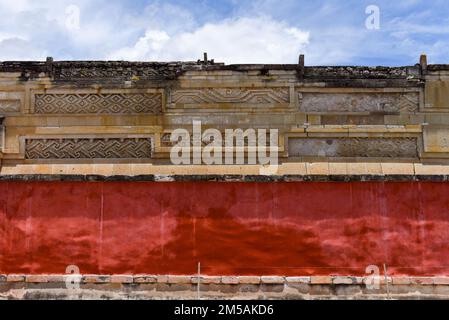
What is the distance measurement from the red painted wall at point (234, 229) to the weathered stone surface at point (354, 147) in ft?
2.02

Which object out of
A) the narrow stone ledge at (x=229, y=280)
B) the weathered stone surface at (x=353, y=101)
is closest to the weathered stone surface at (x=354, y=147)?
the weathered stone surface at (x=353, y=101)

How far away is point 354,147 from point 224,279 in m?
2.35

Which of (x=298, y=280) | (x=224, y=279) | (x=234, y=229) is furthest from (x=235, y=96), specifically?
(x=298, y=280)

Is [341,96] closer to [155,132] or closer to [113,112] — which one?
[155,132]

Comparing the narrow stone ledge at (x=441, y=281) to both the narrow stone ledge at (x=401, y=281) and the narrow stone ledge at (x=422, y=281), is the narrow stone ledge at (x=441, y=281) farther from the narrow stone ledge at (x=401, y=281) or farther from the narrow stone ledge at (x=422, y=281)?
the narrow stone ledge at (x=401, y=281)

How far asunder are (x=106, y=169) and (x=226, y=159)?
4.95ft

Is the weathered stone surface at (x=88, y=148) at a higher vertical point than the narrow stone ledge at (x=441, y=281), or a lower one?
higher

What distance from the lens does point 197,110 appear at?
7.56 m

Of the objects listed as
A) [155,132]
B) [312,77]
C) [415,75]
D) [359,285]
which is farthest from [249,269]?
[415,75]

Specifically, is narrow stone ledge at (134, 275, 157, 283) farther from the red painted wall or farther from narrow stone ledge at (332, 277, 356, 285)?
narrow stone ledge at (332, 277, 356, 285)

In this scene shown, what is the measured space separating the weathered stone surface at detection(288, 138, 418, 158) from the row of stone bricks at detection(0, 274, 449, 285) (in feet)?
5.19

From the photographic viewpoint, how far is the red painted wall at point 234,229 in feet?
22.4

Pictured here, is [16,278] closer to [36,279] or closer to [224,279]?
[36,279]

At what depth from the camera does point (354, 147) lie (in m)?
7.47
